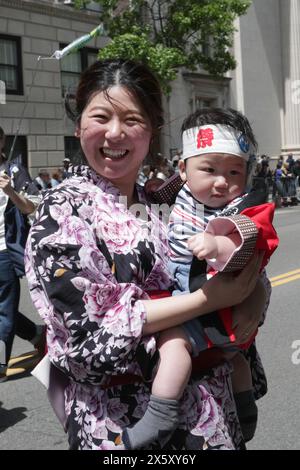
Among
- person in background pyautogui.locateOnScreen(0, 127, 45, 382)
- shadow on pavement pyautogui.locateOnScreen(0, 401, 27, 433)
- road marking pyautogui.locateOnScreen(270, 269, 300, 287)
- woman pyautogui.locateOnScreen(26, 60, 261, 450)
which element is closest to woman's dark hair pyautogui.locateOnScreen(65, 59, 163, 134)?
woman pyautogui.locateOnScreen(26, 60, 261, 450)

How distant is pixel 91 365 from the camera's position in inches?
70.4

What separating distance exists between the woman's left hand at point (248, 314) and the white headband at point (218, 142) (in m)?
0.40

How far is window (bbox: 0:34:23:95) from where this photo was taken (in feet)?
70.5

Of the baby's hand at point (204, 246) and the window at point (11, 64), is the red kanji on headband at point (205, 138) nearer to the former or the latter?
the baby's hand at point (204, 246)

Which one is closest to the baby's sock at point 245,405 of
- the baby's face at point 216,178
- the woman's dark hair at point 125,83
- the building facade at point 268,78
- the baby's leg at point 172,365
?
the baby's leg at point 172,365

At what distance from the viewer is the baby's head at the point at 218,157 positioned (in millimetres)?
2043

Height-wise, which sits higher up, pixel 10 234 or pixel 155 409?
pixel 10 234

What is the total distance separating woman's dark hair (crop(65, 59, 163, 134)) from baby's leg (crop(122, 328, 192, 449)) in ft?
2.31

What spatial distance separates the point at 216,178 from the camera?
2.04m

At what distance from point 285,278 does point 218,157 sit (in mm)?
7390
